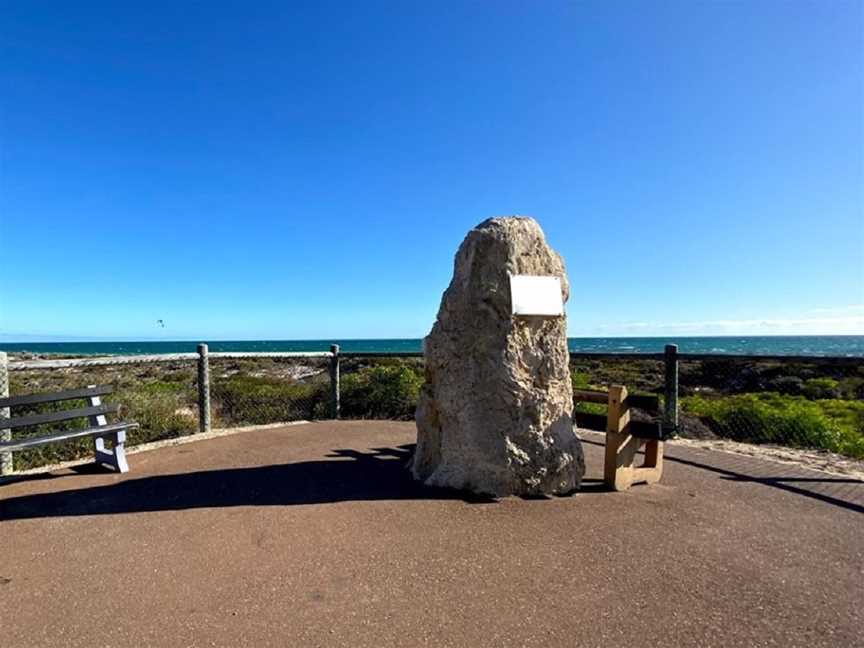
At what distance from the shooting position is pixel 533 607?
286cm

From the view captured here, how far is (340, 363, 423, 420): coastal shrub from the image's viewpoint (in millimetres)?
10180

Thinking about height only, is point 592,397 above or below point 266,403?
above

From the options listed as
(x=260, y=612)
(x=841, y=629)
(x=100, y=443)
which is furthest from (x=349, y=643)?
(x=100, y=443)

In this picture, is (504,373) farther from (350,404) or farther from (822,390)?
(822,390)

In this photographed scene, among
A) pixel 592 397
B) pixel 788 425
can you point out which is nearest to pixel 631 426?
pixel 592 397

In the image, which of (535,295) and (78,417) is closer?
(535,295)

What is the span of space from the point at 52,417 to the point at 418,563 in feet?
14.5

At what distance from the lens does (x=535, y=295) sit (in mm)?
4988

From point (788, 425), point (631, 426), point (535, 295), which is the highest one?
point (535, 295)

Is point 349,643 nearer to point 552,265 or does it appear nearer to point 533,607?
point 533,607

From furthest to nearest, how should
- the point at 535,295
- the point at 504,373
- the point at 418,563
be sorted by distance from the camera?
the point at 535,295 → the point at 504,373 → the point at 418,563

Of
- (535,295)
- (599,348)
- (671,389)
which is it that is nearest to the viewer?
(535,295)

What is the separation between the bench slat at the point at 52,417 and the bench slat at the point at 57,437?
0.50 ft

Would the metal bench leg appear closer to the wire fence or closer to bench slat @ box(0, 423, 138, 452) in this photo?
bench slat @ box(0, 423, 138, 452)
